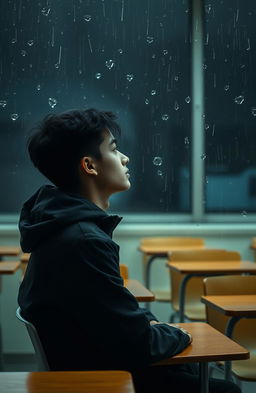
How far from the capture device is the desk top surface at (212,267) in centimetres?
315

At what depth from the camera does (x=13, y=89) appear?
4793mm

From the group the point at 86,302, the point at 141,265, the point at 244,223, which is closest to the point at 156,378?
the point at 86,302

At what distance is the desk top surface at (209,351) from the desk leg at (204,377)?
0.12ft

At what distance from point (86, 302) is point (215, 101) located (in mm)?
3743

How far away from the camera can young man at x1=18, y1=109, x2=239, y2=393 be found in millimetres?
1393

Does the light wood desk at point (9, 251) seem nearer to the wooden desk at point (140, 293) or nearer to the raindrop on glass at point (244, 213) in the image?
the wooden desk at point (140, 293)

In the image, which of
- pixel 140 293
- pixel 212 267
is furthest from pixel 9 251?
pixel 140 293

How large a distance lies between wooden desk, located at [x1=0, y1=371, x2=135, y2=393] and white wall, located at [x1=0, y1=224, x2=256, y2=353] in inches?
130

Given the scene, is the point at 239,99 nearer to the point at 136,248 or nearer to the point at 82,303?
the point at 136,248

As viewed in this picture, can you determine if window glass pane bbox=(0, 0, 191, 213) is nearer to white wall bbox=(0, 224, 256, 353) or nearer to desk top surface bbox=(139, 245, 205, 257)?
white wall bbox=(0, 224, 256, 353)

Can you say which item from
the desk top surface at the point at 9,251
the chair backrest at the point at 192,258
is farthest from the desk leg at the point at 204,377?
the desk top surface at the point at 9,251

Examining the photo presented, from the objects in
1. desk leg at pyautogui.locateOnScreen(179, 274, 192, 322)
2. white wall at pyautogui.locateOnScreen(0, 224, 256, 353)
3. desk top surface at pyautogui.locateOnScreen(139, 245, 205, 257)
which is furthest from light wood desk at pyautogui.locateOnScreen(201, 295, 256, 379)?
white wall at pyautogui.locateOnScreen(0, 224, 256, 353)

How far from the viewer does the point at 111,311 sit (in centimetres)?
139

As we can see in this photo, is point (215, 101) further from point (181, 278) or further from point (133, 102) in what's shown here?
point (181, 278)
